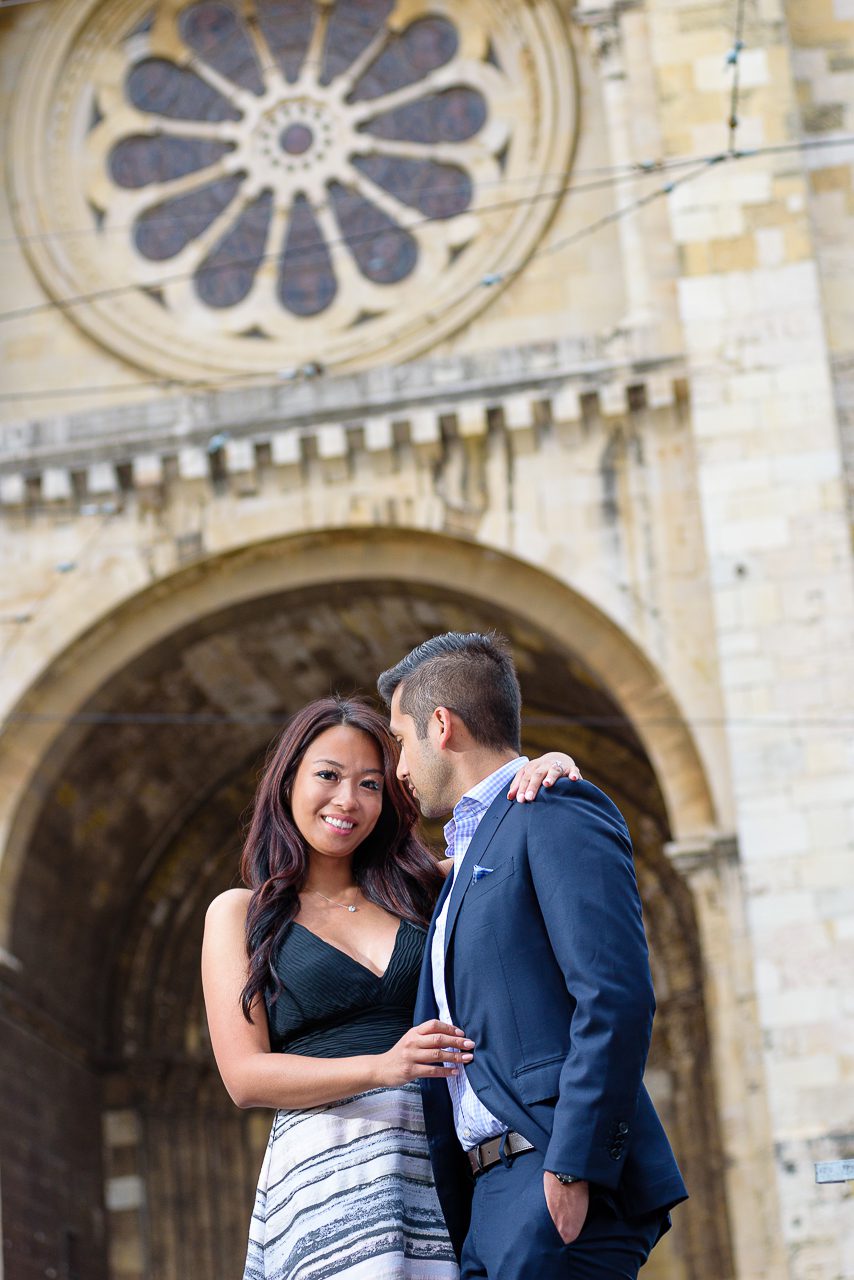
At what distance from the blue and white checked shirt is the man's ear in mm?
104

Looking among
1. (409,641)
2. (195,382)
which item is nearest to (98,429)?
(195,382)

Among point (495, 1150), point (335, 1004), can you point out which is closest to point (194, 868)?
point (335, 1004)

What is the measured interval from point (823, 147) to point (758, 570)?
323 cm

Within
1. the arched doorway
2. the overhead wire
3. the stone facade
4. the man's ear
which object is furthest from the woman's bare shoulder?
the overhead wire

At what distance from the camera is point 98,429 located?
13.4m

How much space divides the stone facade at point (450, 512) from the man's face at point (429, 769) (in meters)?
7.86

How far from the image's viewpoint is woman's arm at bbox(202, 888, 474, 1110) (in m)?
3.58

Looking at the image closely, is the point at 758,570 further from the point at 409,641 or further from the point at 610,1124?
the point at 610,1124

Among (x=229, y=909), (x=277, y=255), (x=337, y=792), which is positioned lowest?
(x=229, y=909)

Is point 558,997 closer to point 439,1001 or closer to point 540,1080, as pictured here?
point 540,1080

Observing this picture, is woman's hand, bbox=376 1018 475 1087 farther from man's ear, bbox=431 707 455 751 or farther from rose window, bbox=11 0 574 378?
rose window, bbox=11 0 574 378

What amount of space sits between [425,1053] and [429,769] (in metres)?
0.56

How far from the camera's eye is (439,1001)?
372 centimetres

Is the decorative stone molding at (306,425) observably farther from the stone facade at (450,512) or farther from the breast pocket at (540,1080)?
the breast pocket at (540,1080)
